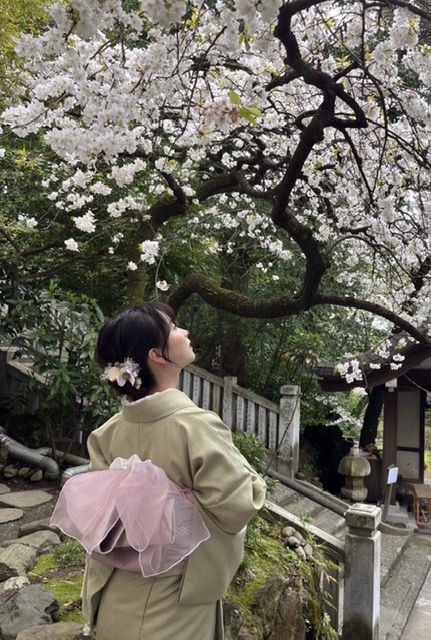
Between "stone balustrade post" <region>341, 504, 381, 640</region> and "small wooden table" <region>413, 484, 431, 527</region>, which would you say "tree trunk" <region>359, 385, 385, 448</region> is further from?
"stone balustrade post" <region>341, 504, 381, 640</region>

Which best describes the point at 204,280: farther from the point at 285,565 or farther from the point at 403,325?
the point at 285,565

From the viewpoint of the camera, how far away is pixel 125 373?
1675mm

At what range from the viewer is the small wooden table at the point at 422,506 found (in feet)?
28.2

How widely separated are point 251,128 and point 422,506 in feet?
22.4

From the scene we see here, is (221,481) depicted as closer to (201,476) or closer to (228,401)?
(201,476)

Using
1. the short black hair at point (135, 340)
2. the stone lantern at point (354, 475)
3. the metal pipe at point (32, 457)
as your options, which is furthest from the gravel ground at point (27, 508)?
the stone lantern at point (354, 475)

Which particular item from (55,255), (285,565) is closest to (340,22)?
(285,565)

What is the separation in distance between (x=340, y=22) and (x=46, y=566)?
3896mm

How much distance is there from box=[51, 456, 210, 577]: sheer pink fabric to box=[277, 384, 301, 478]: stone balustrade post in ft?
18.8

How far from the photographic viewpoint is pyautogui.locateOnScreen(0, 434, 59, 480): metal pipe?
545 centimetres

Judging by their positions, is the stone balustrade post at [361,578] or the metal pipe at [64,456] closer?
the stone balustrade post at [361,578]

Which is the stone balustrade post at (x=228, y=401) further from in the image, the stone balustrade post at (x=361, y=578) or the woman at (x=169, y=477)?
the woman at (x=169, y=477)

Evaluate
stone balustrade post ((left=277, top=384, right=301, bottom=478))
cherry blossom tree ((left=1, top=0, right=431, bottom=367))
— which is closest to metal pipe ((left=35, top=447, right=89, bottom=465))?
cherry blossom tree ((left=1, top=0, right=431, bottom=367))

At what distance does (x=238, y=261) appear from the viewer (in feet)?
29.6
